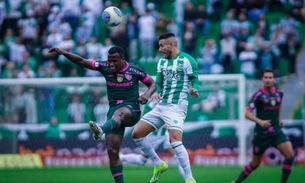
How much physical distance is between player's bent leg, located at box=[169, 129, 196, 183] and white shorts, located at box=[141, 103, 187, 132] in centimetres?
12

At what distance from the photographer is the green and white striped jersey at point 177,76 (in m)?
14.7

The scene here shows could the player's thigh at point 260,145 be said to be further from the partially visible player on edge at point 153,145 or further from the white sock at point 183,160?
the white sock at point 183,160

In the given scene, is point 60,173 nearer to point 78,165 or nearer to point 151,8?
point 78,165

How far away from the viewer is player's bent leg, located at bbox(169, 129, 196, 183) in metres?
14.2

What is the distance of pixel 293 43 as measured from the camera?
26.5 meters

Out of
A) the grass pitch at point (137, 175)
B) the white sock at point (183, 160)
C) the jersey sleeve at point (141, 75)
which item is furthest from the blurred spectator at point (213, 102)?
the white sock at point (183, 160)

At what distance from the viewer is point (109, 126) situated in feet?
45.1

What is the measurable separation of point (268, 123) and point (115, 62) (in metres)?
3.39

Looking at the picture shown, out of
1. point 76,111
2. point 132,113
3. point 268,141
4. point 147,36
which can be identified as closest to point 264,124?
point 268,141

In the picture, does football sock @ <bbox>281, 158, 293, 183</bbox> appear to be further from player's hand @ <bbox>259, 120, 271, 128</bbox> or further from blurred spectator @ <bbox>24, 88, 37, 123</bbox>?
blurred spectator @ <bbox>24, 88, 37, 123</bbox>

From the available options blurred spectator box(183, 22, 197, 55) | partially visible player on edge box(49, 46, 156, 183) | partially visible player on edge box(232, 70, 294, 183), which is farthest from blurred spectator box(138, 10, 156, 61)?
partially visible player on edge box(49, 46, 156, 183)

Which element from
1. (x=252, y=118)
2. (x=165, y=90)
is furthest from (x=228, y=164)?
(x=165, y=90)

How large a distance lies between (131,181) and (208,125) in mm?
6524

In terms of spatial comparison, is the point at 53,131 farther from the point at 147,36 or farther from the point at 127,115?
the point at 127,115
